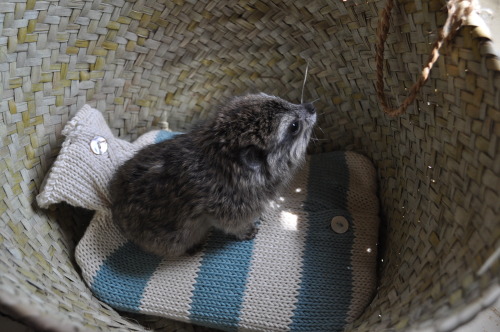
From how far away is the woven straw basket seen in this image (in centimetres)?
132

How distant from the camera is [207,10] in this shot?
221 cm

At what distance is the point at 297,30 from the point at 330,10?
0.22 m

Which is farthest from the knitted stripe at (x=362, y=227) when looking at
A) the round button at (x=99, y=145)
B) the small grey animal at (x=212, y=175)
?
the round button at (x=99, y=145)

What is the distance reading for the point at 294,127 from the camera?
183 centimetres

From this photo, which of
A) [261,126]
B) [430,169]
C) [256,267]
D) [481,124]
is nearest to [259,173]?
[261,126]

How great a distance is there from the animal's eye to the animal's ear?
18 centimetres

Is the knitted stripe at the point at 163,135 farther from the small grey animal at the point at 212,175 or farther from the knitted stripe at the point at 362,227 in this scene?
the knitted stripe at the point at 362,227

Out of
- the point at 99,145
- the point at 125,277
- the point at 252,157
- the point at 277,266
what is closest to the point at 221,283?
the point at 277,266

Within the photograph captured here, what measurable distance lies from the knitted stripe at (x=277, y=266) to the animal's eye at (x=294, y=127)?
1.49 ft

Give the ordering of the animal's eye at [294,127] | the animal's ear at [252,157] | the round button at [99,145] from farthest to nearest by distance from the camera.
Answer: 1. the round button at [99,145]
2. the animal's eye at [294,127]
3. the animal's ear at [252,157]

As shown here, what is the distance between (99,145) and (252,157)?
2.51ft

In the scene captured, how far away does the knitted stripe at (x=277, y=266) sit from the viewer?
1828 millimetres

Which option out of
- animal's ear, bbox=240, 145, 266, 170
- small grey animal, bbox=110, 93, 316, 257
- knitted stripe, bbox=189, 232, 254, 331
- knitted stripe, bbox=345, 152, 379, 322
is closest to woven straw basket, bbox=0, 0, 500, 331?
knitted stripe, bbox=345, 152, 379, 322

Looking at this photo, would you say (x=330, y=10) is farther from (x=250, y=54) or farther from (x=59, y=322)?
(x=59, y=322)
